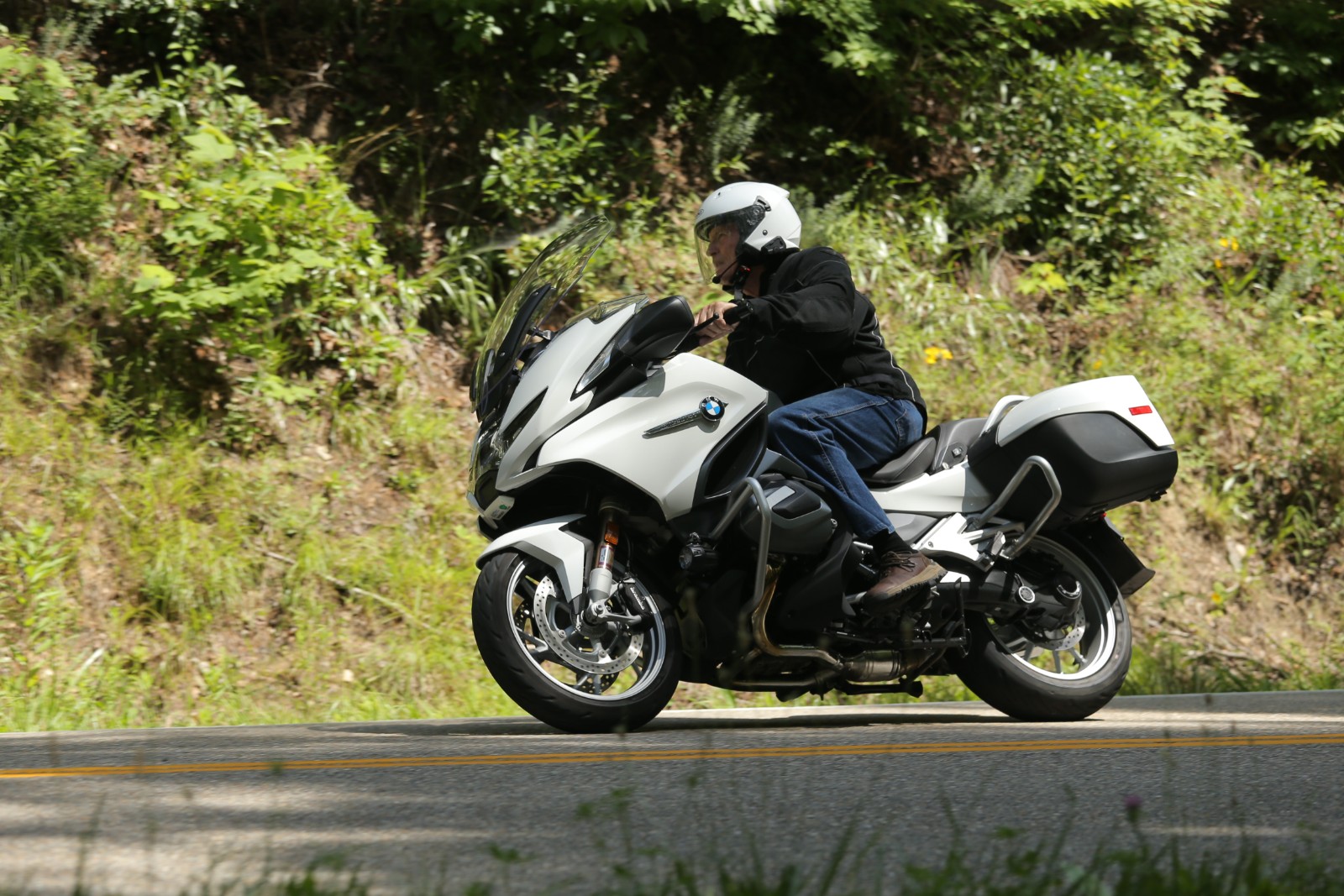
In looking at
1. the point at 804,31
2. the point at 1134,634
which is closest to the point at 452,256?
the point at 804,31

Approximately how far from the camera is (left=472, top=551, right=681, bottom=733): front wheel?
5363mm

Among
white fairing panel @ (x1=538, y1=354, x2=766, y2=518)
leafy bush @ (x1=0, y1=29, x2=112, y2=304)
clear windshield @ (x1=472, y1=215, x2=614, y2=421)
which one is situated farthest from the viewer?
leafy bush @ (x1=0, y1=29, x2=112, y2=304)

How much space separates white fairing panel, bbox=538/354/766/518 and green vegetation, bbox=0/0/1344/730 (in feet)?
9.76

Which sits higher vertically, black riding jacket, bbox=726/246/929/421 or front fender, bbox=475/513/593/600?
black riding jacket, bbox=726/246/929/421

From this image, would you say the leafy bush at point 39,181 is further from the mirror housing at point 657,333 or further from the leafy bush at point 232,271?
the mirror housing at point 657,333

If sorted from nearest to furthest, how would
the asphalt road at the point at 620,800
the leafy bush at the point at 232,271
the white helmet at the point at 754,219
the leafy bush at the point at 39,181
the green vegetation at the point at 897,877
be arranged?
the green vegetation at the point at 897,877 → the asphalt road at the point at 620,800 → the white helmet at the point at 754,219 → the leafy bush at the point at 232,271 → the leafy bush at the point at 39,181

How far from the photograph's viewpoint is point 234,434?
31.9 ft

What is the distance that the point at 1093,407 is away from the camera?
20.2 feet

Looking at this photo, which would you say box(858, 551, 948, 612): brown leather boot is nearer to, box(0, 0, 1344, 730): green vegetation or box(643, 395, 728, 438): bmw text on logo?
box(643, 395, 728, 438): bmw text on logo

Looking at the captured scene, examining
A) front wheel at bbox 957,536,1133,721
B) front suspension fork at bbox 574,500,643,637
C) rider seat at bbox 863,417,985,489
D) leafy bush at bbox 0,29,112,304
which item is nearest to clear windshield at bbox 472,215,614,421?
front suspension fork at bbox 574,500,643,637

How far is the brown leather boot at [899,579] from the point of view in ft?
19.1

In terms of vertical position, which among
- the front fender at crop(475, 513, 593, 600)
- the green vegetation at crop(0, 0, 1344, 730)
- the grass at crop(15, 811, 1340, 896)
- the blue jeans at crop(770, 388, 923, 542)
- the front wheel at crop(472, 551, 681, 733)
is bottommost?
the green vegetation at crop(0, 0, 1344, 730)

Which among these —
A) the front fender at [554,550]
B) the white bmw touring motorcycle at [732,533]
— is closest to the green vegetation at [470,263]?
the white bmw touring motorcycle at [732,533]

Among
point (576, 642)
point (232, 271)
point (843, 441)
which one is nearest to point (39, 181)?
point (232, 271)
